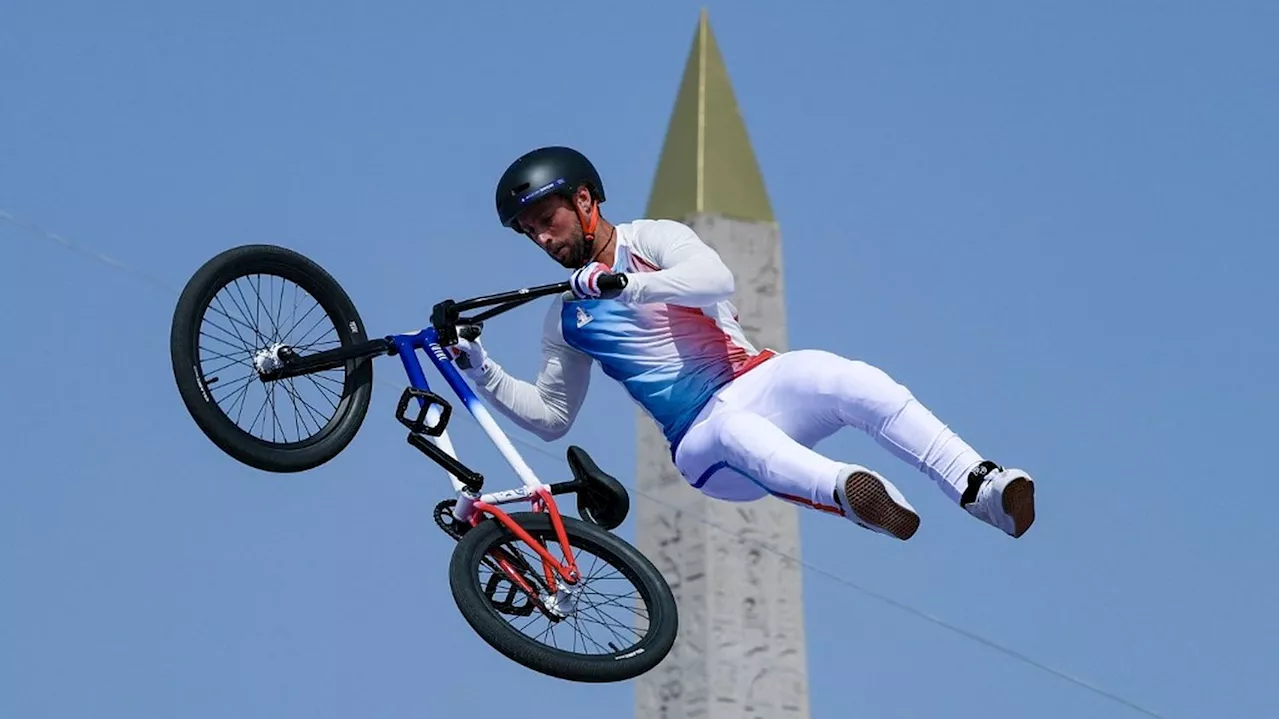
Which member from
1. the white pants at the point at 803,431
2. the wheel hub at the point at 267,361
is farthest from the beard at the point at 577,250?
the wheel hub at the point at 267,361

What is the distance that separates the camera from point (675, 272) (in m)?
10.6

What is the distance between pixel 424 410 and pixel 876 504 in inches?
73.6

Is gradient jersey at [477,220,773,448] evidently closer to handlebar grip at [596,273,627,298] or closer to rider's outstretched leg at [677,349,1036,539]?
rider's outstretched leg at [677,349,1036,539]

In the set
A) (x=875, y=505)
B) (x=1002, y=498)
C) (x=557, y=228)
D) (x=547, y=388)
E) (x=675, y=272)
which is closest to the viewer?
(x=875, y=505)

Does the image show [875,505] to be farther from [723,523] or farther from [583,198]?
[723,523]

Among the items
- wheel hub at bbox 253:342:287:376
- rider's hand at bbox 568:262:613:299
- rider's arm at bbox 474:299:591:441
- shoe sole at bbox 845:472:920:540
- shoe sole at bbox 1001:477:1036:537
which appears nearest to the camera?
shoe sole at bbox 845:472:920:540

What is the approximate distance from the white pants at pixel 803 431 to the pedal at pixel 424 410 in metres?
0.96

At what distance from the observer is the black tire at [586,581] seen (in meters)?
10.3

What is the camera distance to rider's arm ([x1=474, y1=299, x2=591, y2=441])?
37.6ft

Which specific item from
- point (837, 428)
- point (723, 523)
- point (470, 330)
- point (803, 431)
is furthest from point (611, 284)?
point (723, 523)

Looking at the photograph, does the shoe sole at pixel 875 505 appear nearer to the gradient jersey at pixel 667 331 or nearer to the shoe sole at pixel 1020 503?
the shoe sole at pixel 1020 503

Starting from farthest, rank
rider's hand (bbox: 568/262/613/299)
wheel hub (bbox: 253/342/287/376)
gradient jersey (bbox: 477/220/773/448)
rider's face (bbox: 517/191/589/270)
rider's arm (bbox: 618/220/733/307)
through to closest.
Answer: wheel hub (bbox: 253/342/287/376)
rider's face (bbox: 517/191/589/270)
gradient jersey (bbox: 477/220/773/448)
rider's arm (bbox: 618/220/733/307)
rider's hand (bbox: 568/262/613/299)

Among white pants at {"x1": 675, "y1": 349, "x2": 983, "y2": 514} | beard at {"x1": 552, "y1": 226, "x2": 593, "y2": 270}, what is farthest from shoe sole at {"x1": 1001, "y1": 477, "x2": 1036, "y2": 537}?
beard at {"x1": 552, "y1": 226, "x2": 593, "y2": 270}

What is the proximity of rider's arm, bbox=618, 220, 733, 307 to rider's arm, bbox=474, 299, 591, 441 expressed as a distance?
0.62m
